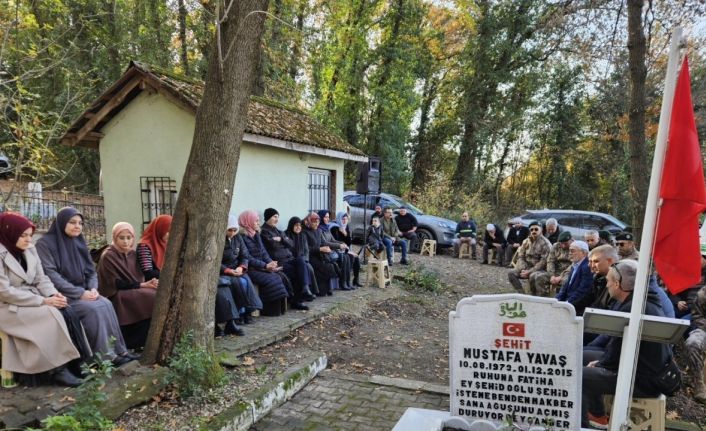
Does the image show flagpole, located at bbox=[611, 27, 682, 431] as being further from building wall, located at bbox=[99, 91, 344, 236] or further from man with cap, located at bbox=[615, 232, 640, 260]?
building wall, located at bbox=[99, 91, 344, 236]

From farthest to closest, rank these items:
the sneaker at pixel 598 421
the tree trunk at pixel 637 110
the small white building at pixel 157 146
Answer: the tree trunk at pixel 637 110 < the small white building at pixel 157 146 < the sneaker at pixel 598 421

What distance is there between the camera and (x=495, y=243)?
1339 centimetres

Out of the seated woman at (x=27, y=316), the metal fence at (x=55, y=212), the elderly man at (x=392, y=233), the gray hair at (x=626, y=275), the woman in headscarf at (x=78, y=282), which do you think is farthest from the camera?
the elderly man at (x=392, y=233)

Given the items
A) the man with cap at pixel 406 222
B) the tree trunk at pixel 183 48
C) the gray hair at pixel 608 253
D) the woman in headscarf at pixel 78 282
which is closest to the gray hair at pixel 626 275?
the gray hair at pixel 608 253

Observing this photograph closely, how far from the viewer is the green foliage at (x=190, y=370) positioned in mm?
3666

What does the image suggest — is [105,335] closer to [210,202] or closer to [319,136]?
[210,202]

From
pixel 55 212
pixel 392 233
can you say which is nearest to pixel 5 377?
pixel 392 233

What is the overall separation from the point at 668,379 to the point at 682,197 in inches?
64.1

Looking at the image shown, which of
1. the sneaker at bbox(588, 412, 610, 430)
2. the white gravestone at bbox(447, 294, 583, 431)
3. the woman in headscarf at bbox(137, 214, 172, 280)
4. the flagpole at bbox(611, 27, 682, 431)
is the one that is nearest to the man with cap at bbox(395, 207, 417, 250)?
the woman in headscarf at bbox(137, 214, 172, 280)

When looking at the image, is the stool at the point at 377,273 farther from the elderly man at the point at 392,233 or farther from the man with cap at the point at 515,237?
the man with cap at the point at 515,237

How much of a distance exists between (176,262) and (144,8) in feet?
55.1

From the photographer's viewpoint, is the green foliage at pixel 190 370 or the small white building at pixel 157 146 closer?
the green foliage at pixel 190 370

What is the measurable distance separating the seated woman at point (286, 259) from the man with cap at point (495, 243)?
7.71 m

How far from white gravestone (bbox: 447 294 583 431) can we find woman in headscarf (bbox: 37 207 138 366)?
9.93ft
